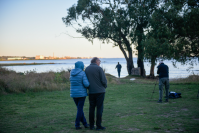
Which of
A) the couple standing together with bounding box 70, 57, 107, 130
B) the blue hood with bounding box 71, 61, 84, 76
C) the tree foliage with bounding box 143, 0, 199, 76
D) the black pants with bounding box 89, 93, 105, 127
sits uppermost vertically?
the tree foliage with bounding box 143, 0, 199, 76

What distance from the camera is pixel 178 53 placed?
1727 cm

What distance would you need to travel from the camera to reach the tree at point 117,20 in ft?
78.9

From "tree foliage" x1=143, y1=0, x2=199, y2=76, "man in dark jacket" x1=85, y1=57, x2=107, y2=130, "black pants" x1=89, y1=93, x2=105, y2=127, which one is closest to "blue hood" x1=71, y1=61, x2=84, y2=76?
"man in dark jacket" x1=85, y1=57, x2=107, y2=130

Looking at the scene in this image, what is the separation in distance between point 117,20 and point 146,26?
366 cm

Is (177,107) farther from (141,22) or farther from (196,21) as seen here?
(141,22)

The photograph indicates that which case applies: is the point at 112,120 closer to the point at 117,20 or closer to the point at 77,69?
the point at 77,69

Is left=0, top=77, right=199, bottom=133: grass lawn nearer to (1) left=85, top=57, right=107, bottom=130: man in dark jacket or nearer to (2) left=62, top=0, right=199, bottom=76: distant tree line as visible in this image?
(1) left=85, top=57, right=107, bottom=130: man in dark jacket

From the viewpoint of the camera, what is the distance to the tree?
2405cm

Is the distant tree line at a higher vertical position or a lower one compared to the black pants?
higher

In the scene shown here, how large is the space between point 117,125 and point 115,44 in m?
22.5

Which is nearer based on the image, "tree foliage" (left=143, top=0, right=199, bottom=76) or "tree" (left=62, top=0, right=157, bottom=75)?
"tree foliage" (left=143, top=0, right=199, bottom=76)

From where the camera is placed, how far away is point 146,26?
25.3m

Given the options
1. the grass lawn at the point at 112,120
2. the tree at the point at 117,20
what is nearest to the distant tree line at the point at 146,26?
the tree at the point at 117,20

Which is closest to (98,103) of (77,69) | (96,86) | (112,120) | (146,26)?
(96,86)
